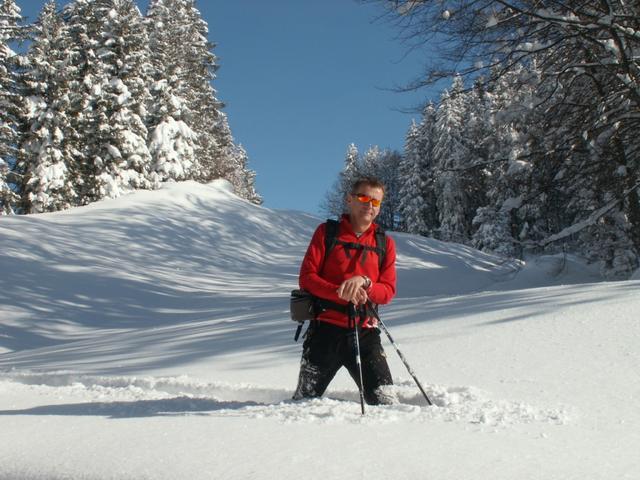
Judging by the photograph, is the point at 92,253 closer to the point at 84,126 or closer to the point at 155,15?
the point at 84,126

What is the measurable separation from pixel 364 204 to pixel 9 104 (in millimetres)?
27884

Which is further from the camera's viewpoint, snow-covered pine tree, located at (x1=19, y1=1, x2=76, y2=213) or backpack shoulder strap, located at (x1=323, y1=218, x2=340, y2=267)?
snow-covered pine tree, located at (x1=19, y1=1, x2=76, y2=213)

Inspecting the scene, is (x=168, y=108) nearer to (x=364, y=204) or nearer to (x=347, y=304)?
(x=364, y=204)

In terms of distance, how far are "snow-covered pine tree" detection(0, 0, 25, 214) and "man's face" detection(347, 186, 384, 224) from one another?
85.3 feet

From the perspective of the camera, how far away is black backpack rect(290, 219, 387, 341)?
140 inches

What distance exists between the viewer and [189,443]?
113 inches

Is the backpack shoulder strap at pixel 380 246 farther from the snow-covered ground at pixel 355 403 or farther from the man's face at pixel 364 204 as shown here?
the snow-covered ground at pixel 355 403

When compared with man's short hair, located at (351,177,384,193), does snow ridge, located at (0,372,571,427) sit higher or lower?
lower

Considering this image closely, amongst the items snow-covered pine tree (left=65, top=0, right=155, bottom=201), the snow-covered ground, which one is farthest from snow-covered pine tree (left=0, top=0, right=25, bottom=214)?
the snow-covered ground

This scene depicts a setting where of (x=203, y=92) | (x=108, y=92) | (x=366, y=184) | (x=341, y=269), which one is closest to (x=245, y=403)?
(x=341, y=269)

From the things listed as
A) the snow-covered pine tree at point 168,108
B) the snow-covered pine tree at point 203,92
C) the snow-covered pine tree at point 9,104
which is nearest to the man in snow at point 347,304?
the snow-covered pine tree at point 9,104

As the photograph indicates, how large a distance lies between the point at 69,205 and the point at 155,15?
1696 cm

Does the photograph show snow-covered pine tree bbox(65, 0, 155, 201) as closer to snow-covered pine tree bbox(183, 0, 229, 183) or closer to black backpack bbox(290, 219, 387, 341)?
snow-covered pine tree bbox(183, 0, 229, 183)

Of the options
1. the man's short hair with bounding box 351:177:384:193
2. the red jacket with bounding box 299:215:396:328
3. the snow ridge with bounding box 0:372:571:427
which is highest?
the man's short hair with bounding box 351:177:384:193
